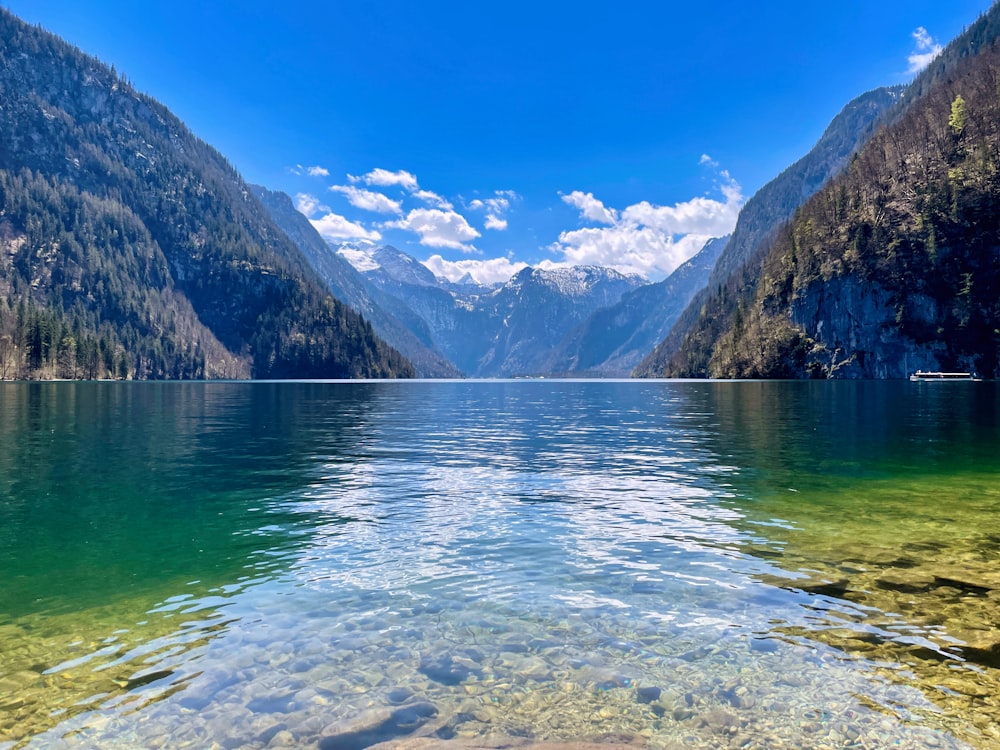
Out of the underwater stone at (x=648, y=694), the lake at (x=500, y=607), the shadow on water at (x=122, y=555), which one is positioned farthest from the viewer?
the shadow on water at (x=122, y=555)

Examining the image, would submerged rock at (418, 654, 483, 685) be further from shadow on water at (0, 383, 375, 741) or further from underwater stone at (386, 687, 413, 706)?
shadow on water at (0, 383, 375, 741)

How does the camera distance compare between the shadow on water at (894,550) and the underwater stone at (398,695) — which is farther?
the shadow on water at (894,550)

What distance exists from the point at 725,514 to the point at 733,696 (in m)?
16.1

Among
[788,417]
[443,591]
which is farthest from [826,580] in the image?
[788,417]

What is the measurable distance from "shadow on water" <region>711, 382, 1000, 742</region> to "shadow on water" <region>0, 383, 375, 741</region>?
46.0ft

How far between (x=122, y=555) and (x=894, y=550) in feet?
84.2

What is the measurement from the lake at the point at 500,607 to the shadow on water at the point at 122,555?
0.10 m

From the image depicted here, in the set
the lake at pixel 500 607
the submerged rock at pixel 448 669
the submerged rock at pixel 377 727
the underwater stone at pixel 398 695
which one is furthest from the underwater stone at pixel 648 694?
the underwater stone at pixel 398 695

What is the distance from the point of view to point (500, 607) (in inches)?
603

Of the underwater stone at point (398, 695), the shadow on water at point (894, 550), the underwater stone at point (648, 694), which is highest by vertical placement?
the underwater stone at point (398, 695)

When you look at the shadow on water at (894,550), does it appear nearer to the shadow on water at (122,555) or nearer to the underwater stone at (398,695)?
the underwater stone at (398,695)

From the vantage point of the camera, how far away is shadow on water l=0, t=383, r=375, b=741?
470 inches

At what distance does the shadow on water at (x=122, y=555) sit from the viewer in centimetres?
1195

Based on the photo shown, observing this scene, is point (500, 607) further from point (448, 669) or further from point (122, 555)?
point (122, 555)
